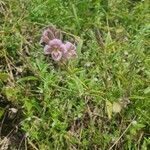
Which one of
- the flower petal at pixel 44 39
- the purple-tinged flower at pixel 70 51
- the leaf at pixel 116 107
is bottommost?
the leaf at pixel 116 107

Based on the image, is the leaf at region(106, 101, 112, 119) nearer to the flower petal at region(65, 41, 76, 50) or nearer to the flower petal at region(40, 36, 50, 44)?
the flower petal at region(65, 41, 76, 50)

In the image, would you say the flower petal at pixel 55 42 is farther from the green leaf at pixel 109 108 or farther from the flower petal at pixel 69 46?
the green leaf at pixel 109 108

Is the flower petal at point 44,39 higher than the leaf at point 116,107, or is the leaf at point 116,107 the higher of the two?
the flower petal at point 44,39

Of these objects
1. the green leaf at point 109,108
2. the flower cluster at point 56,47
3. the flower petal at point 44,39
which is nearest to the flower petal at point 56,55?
the flower cluster at point 56,47

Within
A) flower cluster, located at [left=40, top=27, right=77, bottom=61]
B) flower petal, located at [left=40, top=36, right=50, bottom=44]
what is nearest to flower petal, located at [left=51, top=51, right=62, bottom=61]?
flower cluster, located at [left=40, top=27, right=77, bottom=61]

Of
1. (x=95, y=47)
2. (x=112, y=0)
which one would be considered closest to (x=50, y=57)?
(x=95, y=47)

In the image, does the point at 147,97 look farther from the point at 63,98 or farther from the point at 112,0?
the point at 112,0

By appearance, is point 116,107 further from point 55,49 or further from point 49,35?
point 49,35
